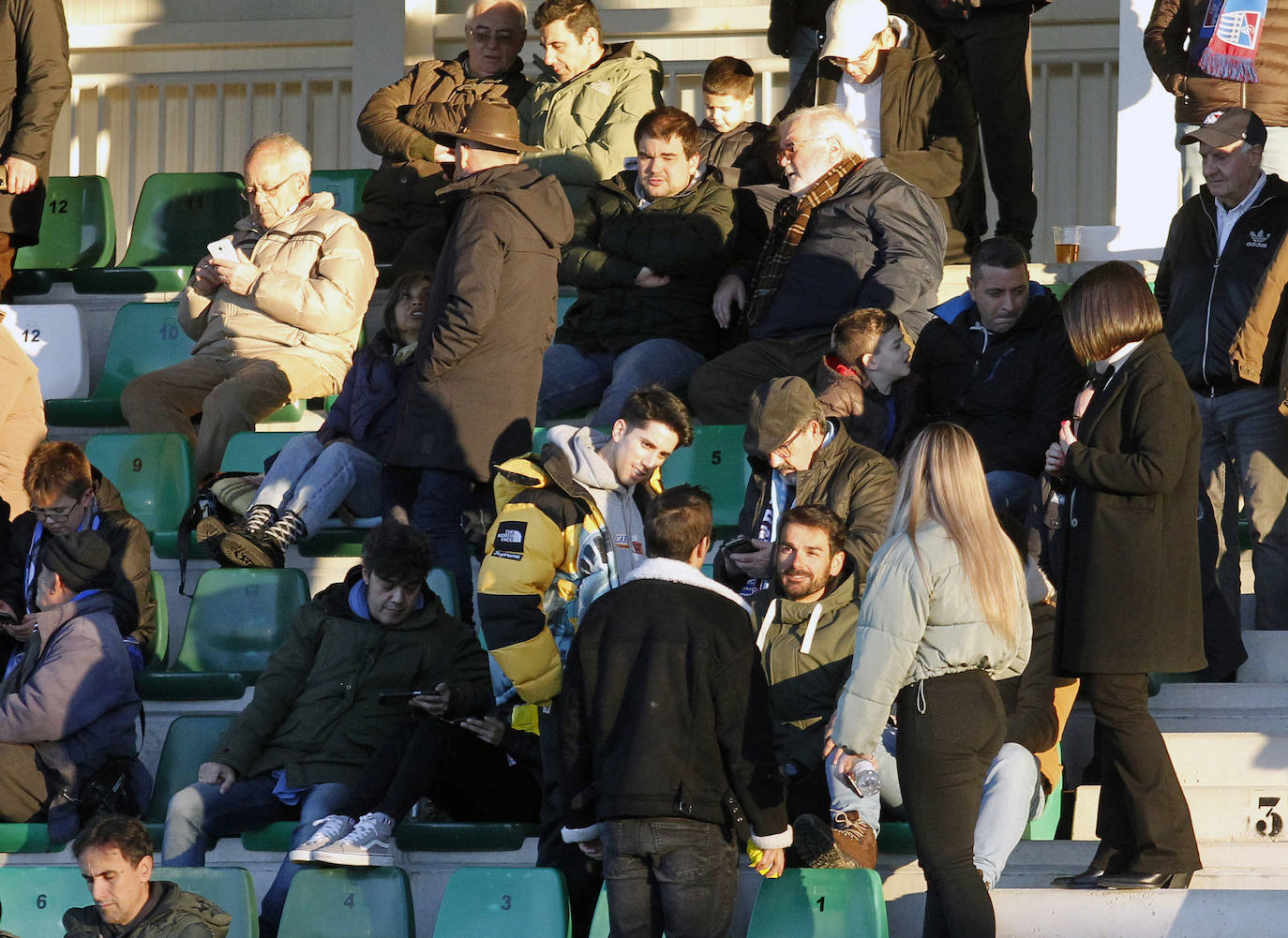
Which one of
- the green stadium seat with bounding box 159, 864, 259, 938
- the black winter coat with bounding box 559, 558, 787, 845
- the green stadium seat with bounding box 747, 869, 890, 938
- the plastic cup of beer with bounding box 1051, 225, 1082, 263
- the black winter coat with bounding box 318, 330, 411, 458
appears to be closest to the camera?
the black winter coat with bounding box 559, 558, 787, 845

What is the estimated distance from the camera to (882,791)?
441 cm

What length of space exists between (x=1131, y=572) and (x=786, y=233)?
6.83ft

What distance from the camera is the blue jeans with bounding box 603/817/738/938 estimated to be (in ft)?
12.2

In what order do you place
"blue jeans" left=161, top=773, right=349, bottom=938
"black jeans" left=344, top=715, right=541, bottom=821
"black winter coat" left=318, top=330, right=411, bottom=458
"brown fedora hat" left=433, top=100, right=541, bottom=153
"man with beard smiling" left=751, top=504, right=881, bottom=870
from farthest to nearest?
"black winter coat" left=318, top=330, right=411, bottom=458, "brown fedora hat" left=433, top=100, right=541, bottom=153, "blue jeans" left=161, top=773, right=349, bottom=938, "black jeans" left=344, top=715, right=541, bottom=821, "man with beard smiling" left=751, top=504, right=881, bottom=870

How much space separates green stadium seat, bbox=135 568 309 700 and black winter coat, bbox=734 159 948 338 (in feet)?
5.47

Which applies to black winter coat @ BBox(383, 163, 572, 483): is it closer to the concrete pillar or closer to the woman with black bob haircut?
the woman with black bob haircut

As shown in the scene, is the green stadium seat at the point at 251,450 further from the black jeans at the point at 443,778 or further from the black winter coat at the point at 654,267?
the black jeans at the point at 443,778

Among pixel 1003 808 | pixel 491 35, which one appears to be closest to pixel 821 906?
pixel 1003 808

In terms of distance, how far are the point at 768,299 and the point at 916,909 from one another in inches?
91.9

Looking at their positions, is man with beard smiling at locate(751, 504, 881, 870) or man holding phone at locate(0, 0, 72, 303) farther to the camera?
man holding phone at locate(0, 0, 72, 303)

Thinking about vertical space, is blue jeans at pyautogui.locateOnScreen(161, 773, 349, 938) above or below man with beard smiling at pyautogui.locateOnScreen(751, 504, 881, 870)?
below

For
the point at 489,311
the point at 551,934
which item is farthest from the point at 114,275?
the point at 551,934

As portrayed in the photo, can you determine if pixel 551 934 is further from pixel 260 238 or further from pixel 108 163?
pixel 108 163

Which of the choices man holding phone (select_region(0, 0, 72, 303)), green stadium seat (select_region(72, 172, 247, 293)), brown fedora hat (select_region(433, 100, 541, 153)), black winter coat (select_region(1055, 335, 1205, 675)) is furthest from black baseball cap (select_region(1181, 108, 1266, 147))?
green stadium seat (select_region(72, 172, 247, 293))
